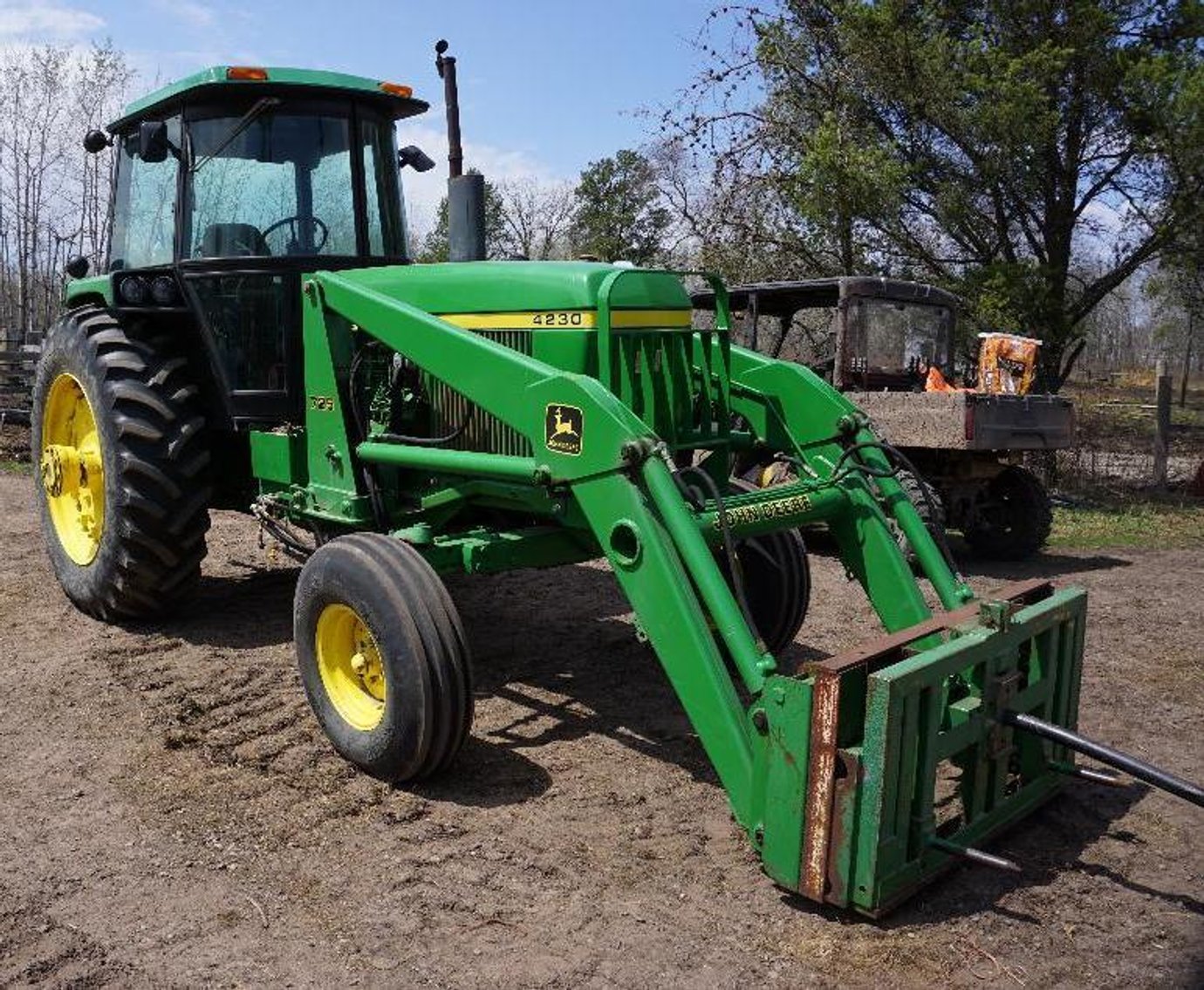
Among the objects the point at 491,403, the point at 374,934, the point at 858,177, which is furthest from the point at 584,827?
the point at 858,177

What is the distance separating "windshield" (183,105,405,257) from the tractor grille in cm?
116

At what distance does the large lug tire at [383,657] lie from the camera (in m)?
3.82

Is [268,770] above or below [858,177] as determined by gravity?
below

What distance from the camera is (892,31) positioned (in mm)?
12773

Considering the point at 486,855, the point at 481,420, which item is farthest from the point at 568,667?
the point at 486,855

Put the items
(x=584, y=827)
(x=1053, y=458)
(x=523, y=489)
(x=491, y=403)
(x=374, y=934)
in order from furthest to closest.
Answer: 1. (x=1053, y=458)
2. (x=523, y=489)
3. (x=491, y=403)
4. (x=584, y=827)
5. (x=374, y=934)

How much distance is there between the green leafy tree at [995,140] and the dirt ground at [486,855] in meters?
8.08

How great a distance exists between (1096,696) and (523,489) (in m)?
2.92

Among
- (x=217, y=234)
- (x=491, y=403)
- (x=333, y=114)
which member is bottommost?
(x=491, y=403)

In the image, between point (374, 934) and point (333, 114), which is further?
point (333, 114)

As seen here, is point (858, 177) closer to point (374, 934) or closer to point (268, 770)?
point (268, 770)

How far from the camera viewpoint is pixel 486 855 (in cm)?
354

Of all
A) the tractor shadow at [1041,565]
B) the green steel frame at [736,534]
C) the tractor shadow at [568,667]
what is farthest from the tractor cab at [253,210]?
the tractor shadow at [1041,565]

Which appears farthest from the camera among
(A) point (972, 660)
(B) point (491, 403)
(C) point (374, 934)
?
(B) point (491, 403)
